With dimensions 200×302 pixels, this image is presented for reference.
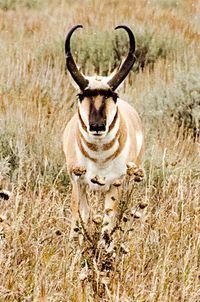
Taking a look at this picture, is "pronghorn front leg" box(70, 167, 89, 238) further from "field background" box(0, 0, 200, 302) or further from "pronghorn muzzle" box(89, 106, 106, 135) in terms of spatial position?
"pronghorn muzzle" box(89, 106, 106, 135)

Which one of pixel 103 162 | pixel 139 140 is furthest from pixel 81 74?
pixel 139 140

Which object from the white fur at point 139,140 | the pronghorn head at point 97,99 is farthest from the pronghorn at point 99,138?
the white fur at point 139,140

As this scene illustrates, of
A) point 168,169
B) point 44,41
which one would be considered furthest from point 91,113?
point 44,41

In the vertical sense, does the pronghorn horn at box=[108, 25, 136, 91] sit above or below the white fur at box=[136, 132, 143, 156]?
above

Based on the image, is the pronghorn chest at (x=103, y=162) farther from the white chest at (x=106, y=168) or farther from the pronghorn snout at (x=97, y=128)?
the pronghorn snout at (x=97, y=128)

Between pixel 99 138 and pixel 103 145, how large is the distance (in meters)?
0.12

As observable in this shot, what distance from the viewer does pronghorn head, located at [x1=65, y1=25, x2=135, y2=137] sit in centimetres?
337

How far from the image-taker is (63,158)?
4.76 meters

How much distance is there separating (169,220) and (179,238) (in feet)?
0.66

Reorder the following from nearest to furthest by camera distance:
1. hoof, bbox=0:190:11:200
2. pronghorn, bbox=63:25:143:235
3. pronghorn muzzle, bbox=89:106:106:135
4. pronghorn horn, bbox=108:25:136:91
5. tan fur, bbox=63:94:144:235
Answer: hoof, bbox=0:190:11:200
pronghorn muzzle, bbox=89:106:106:135
pronghorn, bbox=63:25:143:235
pronghorn horn, bbox=108:25:136:91
tan fur, bbox=63:94:144:235

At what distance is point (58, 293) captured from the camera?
→ 107 inches

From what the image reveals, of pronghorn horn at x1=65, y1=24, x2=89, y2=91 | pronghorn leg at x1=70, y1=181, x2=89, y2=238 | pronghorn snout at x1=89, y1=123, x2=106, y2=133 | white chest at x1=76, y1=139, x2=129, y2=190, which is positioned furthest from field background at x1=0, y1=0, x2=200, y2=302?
pronghorn horn at x1=65, y1=24, x2=89, y2=91

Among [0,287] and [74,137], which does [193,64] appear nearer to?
[74,137]

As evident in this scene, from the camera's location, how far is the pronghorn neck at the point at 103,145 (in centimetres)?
367
